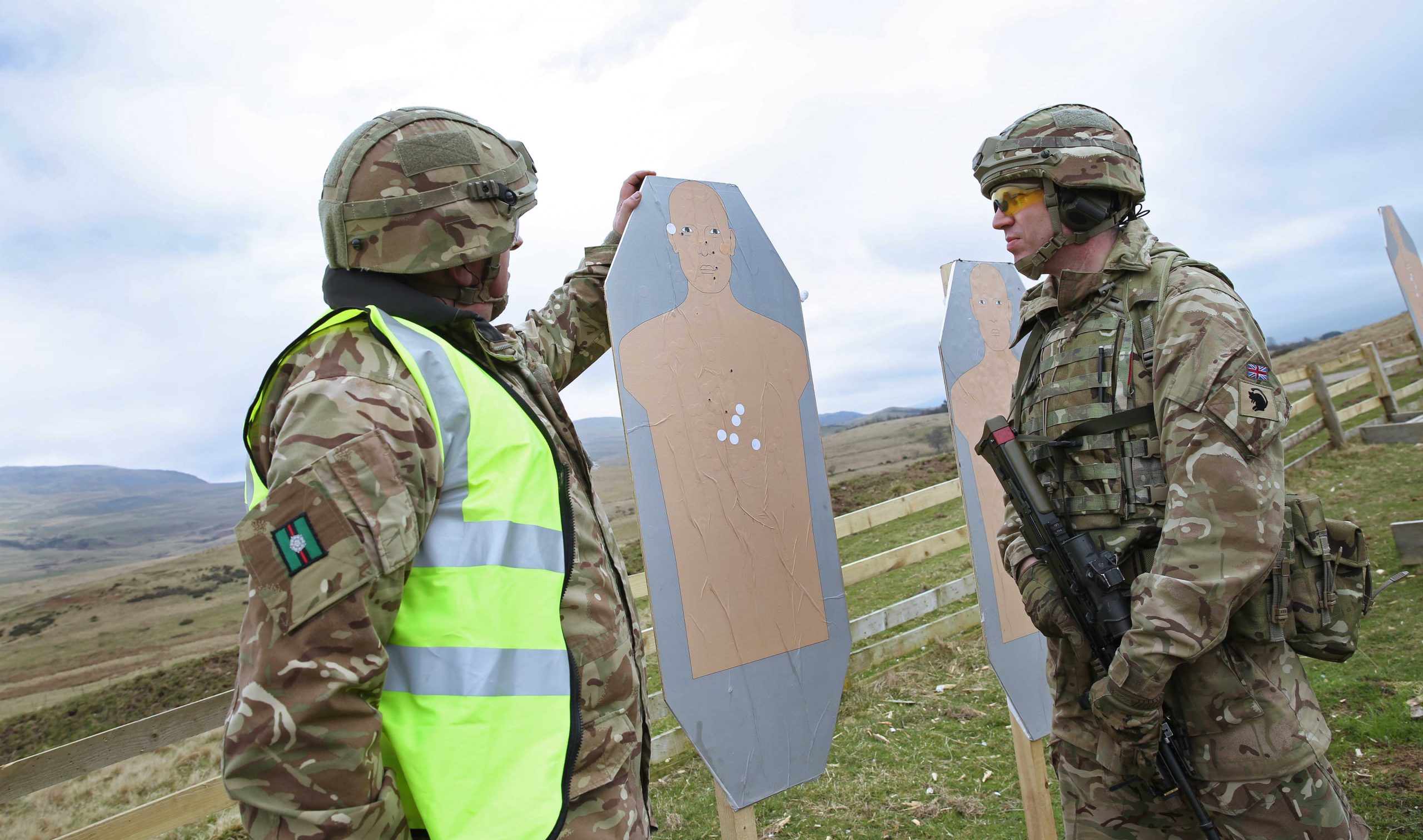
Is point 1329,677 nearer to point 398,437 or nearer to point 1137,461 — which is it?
point 1137,461

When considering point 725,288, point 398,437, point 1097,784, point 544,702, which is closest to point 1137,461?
point 1097,784

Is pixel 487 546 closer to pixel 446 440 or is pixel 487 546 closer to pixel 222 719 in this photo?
pixel 446 440

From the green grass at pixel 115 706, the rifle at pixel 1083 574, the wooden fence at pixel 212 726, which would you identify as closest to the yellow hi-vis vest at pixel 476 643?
the wooden fence at pixel 212 726

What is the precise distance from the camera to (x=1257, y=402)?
1.93 m

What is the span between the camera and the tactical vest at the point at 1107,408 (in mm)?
2164

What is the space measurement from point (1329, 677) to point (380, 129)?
558 cm

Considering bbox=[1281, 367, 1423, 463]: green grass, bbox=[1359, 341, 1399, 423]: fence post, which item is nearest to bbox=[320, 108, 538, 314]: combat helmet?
bbox=[1281, 367, 1423, 463]: green grass

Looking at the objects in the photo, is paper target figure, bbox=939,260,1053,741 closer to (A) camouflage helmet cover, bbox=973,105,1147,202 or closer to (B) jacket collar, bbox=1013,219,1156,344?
(B) jacket collar, bbox=1013,219,1156,344

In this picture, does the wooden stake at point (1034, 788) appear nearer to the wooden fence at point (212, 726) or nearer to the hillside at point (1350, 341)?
the wooden fence at point (212, 726)

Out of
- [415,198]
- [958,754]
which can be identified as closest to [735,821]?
[415,198]

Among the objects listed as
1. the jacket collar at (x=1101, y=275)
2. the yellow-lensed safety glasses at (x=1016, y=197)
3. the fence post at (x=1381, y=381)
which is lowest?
the fence post at (x=1381, y=381)

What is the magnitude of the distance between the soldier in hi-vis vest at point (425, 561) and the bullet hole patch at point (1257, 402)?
1564mm

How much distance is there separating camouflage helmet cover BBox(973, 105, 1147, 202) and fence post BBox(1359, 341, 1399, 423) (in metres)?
12.0

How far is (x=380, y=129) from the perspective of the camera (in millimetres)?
1764
